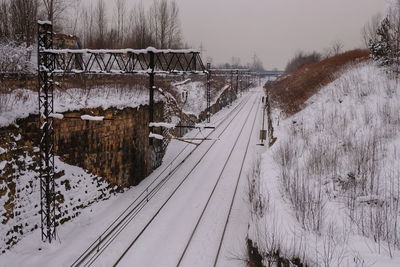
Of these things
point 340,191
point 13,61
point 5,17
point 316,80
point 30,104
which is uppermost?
point 5,17

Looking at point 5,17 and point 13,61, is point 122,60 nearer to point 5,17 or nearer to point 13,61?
point 13,61

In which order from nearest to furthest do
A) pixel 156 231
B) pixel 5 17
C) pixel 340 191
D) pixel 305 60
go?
pixel 340 191 < pixel 156 231 < pixel 5 17 < pixel 305 60

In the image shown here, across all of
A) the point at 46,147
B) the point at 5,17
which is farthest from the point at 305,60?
the point at 46,147

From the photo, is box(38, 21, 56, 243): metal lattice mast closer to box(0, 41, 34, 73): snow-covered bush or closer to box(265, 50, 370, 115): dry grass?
box(0, 41, 34, 73): snow-covered bush

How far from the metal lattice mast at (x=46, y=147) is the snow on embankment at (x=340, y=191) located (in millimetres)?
7290

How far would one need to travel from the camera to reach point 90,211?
1366cm

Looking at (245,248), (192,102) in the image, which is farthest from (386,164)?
(192,102)

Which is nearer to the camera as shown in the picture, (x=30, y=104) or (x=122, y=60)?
(x=30, y=104)

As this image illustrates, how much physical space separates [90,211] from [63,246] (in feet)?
8.70

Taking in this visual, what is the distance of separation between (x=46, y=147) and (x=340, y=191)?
10.2 meters

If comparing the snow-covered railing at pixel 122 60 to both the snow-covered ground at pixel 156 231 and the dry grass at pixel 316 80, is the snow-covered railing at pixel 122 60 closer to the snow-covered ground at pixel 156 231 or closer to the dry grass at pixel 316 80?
the snow-covered ground at pixel 156 231

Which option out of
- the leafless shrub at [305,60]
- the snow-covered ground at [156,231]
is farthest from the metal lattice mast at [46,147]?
the leafless shrub at [305,60]

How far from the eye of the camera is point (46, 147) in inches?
433

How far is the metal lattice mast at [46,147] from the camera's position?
10.9m
